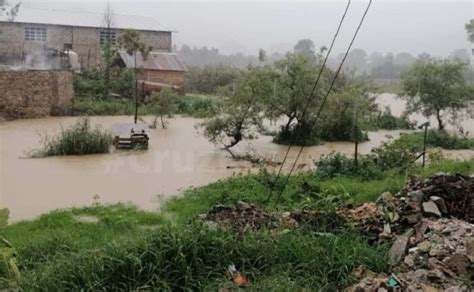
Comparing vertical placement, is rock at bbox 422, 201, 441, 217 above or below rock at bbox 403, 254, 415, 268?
above

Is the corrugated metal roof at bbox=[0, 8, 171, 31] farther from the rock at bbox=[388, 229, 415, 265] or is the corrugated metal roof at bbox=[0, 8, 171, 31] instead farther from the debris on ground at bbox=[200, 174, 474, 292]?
the rock at bbox=[388, 229, 415, 265]

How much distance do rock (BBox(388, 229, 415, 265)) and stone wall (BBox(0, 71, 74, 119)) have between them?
16936 mm

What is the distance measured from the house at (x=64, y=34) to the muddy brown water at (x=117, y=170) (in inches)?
423

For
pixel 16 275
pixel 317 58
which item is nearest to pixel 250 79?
pixel 317 58

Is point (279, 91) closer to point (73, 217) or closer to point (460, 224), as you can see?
point (73, 217)

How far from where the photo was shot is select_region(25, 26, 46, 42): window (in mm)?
27466

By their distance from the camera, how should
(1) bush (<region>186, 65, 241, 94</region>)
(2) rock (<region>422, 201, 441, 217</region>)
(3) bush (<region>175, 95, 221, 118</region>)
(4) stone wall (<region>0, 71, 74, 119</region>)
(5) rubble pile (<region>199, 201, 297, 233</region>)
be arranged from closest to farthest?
1. (5) rubble pile (<region>199, 201, 297, 233</region>)
2. (2) rock (<region>422, 201, 441, 217</region>)
3. (4) stone wall (<region>0, 71, 74, 119</region>)
4. (3) bush (<region>175, 95, 221, 118</region>)
5. (1) bush (<region>186, 65, 241, 94</region>)

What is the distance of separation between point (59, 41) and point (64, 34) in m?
0.44

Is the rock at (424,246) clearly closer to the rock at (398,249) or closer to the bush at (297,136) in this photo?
the rock at (398,249)

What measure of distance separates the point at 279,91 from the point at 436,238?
1101 centimetres

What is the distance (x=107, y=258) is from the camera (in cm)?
377

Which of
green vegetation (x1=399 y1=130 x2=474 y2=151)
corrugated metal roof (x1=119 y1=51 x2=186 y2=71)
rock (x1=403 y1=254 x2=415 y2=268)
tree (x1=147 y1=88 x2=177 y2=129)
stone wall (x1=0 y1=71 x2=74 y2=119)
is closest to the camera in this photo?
rock (x1=403 y1=254 x2=415 y2=268)

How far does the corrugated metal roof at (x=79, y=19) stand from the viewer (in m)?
27.8

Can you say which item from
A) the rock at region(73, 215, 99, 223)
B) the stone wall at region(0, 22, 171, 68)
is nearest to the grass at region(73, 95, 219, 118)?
the stone wall at region(0, 22, 171, 68)
